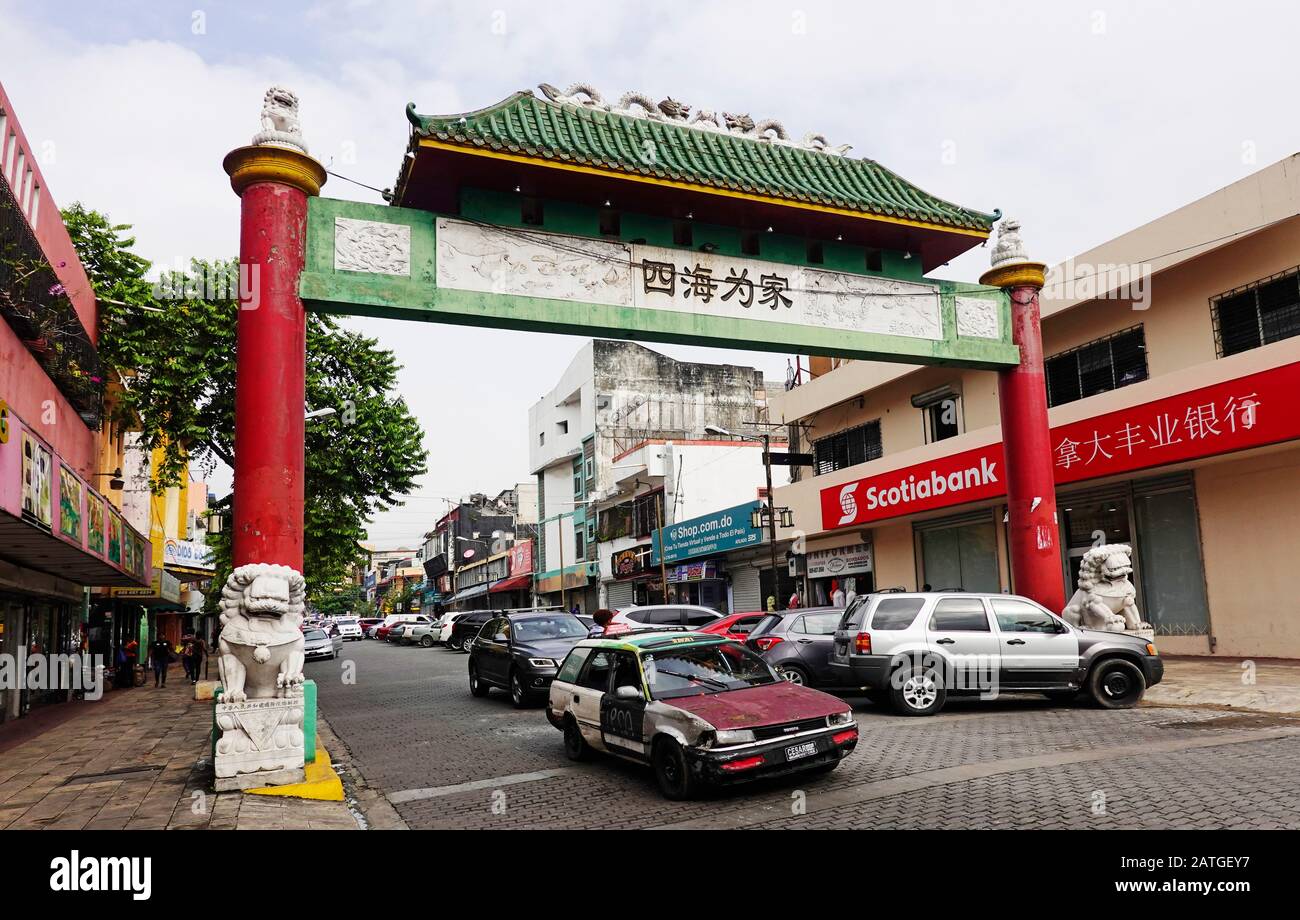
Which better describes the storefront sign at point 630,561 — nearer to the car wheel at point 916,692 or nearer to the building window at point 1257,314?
the building window at point 1257,314

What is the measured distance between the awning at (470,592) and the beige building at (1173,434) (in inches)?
2091

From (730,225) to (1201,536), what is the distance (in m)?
11.4

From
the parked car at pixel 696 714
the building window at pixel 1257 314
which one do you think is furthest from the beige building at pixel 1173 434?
the parked car at pixel 696 714

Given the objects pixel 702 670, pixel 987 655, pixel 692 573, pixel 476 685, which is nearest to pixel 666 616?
pixel 476 685

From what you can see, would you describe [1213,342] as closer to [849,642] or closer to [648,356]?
[849,642]

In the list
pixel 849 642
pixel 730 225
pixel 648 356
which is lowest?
pixel 849 642

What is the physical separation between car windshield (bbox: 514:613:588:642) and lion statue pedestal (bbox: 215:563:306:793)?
7.68 metres

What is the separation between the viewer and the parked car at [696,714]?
7613 millimetres

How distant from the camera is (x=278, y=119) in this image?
10.7 meters

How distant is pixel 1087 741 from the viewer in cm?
954

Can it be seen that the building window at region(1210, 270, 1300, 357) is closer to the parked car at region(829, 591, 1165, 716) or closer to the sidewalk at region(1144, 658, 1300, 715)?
the sidewalk at region(1144, 658, 1300, 715)

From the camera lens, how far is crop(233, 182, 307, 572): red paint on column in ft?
32.7
